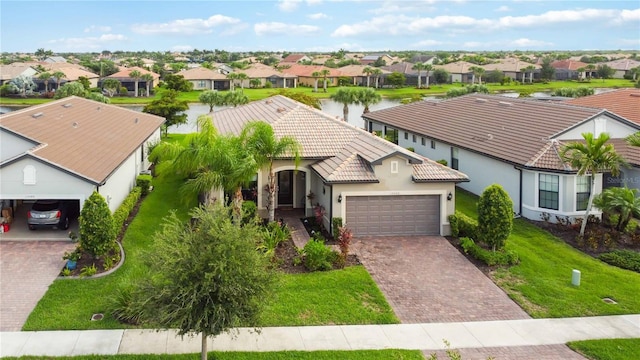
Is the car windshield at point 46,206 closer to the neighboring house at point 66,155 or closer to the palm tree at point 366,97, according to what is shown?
the neighboring house at point 66,155

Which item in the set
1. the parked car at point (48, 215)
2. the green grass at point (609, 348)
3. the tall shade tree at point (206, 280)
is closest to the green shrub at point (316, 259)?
the tall shade tree at point (206, 280)

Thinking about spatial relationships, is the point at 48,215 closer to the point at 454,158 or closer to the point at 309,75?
the point at 454,158

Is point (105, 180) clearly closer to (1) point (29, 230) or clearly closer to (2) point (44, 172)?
(2) point (44, 172)

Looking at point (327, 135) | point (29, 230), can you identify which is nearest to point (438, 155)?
point (327, 135)

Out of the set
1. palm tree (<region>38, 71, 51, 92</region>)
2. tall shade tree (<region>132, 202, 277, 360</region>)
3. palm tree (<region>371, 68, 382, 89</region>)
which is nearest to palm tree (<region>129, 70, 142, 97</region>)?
palm tree (<region>38, 71, 51, 92</region>)

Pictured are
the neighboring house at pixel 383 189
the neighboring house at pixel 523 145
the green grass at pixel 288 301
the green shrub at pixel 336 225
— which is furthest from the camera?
the neighboring house at pixel 523 145
